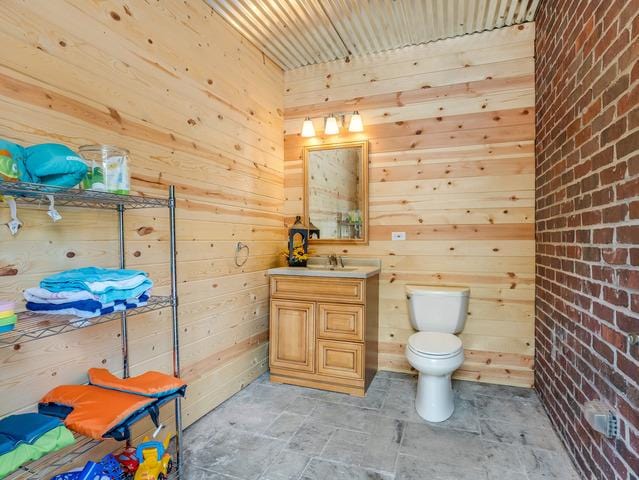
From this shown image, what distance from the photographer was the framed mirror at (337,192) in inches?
121

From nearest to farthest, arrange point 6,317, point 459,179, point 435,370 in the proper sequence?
1. point 6,317
2. point 435,370
3. point 459,179

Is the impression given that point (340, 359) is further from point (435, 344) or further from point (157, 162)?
point (157, 162)

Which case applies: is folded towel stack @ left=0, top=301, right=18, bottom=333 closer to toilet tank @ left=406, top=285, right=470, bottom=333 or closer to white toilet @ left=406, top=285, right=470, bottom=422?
white toilet @ left=406, top=285, right=470, bottom=422

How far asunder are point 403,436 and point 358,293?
926 mm

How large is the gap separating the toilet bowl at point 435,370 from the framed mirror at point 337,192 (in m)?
1.10

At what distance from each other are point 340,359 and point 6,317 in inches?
78.4

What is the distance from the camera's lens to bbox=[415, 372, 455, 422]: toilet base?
7.32 feet

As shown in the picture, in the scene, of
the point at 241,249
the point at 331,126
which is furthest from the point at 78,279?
the point at 331,126

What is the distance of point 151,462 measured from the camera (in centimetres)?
151

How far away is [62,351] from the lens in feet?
4.85

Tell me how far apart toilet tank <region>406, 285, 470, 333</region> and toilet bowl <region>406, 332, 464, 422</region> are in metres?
0.29

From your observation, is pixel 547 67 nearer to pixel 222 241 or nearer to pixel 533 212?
pixel 533 212

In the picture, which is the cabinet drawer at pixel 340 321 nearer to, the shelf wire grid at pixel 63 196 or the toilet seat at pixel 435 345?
the toilet seat at pixel 435 345

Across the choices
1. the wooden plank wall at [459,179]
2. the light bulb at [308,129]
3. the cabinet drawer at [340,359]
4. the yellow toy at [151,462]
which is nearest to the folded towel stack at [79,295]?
the yellow toy at [151,462]
